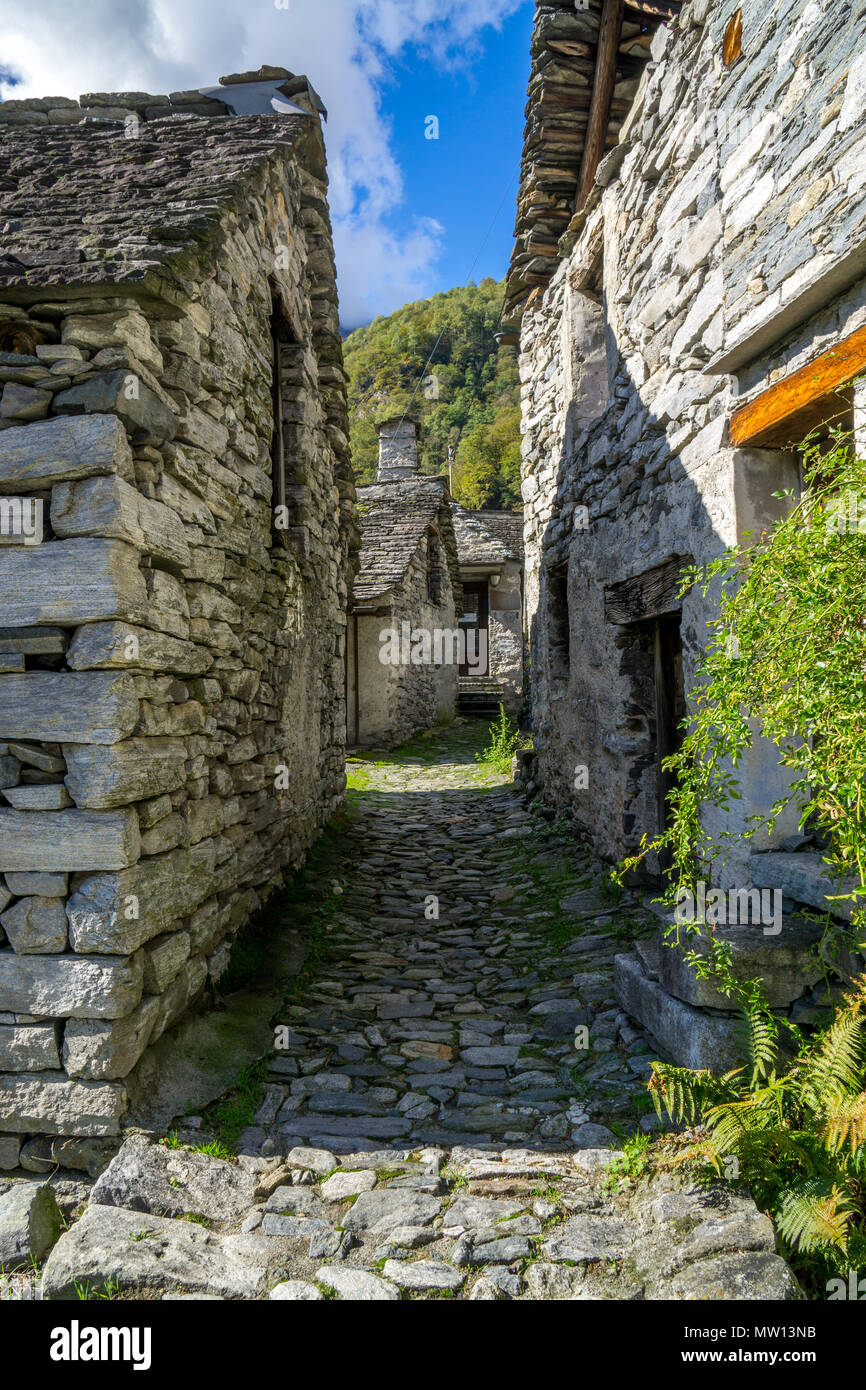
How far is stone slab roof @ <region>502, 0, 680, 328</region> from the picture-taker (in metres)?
6.11

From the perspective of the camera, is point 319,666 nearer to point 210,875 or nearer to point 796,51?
point 210,875

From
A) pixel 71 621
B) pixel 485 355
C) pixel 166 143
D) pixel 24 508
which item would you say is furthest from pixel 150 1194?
pixel 485 355

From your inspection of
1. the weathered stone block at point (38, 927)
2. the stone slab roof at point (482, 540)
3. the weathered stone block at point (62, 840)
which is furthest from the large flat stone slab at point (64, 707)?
the stone slab roof at point (482, 540)

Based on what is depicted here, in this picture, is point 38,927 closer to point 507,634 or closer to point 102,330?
point 102,330

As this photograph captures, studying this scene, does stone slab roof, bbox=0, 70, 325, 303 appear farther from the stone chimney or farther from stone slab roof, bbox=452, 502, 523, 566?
stone slab roof, bbox=452, 502, 523, 566

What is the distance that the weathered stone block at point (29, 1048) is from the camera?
2.99 metres

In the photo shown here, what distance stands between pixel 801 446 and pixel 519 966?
353 cm

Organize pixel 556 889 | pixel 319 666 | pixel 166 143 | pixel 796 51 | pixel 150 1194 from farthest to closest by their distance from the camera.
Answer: pixel 319 666
pixel 556 889
pixel 166 143
pixel 796 51
pixel 150 1194

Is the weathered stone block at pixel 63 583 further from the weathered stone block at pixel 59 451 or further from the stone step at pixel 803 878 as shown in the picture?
the stone step at pixel 803 878

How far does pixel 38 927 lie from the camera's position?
3027 mm

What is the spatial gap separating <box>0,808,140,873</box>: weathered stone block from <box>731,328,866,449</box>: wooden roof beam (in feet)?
9.10

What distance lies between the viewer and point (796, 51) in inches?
118

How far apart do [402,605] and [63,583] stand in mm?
11296

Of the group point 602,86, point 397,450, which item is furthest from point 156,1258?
point 397,450
